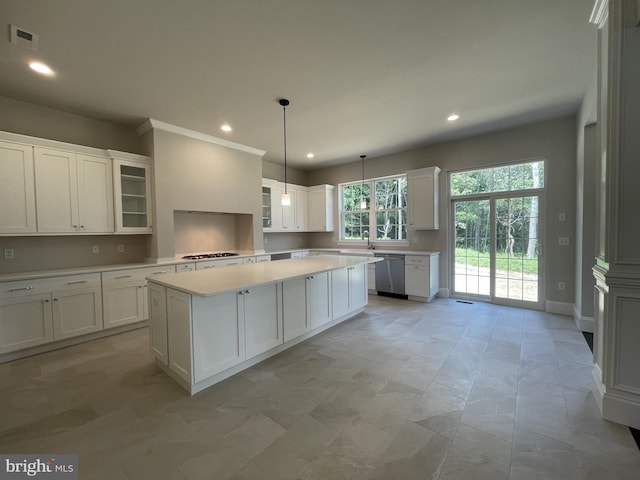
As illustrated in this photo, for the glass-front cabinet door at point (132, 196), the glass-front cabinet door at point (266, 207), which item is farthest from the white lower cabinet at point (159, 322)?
the glass-front cabinet door at point (266, 207)

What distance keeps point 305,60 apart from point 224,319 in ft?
8.08

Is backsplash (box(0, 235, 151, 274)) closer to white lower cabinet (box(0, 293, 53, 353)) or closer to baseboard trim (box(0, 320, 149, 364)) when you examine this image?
white lower cabinet (box(0, 293, 53, 353))

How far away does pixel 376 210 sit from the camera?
618 cm

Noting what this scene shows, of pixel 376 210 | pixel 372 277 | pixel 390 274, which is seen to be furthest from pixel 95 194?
pixel 376 210

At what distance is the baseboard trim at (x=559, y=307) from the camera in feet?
13.4

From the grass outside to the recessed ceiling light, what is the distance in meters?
5.98

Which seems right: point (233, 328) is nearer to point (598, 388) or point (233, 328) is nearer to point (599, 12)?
point (598, 388)

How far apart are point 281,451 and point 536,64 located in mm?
3932

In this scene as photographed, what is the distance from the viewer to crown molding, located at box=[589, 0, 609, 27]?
188 cm

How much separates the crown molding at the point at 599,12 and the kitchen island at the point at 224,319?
2.96 m

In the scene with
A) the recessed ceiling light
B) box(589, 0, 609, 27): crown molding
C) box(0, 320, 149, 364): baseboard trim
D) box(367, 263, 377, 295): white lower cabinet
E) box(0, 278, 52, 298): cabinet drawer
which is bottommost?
box(0, 320, 149, 364): baseboard trim

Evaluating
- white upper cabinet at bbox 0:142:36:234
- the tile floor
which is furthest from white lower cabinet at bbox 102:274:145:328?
white upper cabinet at bbox 0:142:36:234

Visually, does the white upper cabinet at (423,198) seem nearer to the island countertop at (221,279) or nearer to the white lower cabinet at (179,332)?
the island countertop at (221,279)

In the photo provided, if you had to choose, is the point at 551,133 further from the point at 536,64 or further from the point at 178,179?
the point at 178,179
